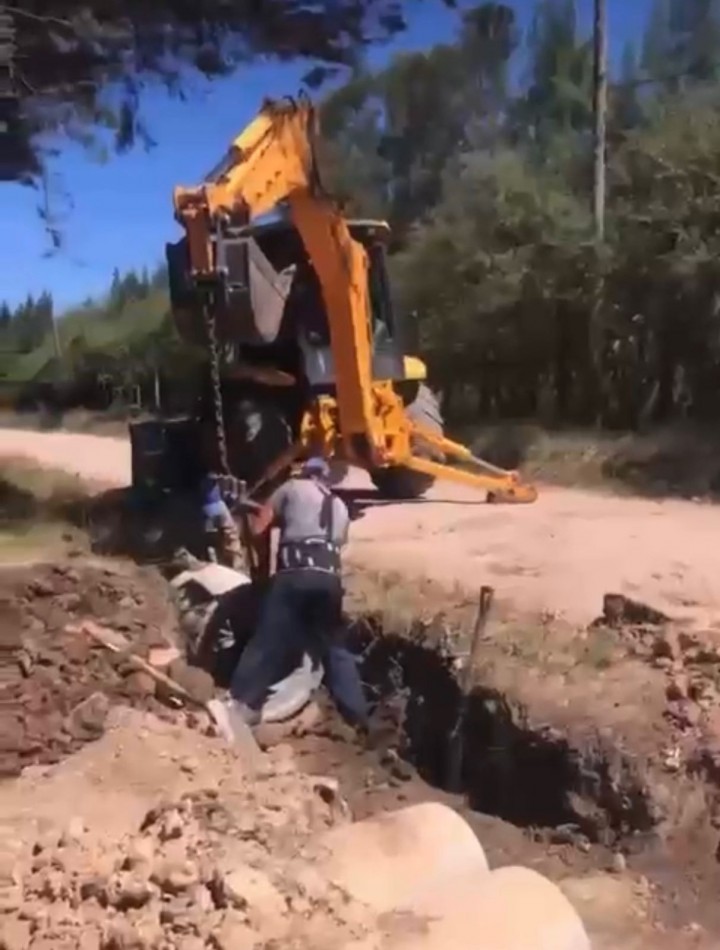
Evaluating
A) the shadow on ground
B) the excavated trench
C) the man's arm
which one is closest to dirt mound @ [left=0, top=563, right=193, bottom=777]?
the man's arm

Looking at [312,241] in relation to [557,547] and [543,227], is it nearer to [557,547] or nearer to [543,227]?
[557,547]

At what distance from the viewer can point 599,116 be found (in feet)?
49.8

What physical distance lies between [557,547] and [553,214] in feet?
24.7

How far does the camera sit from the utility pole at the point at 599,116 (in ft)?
47.6

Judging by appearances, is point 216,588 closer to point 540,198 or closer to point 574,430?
point 574,430

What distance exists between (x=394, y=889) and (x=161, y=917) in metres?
0.81

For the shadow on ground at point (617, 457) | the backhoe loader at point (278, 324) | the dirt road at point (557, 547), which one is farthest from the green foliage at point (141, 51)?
the shadow on ground at point (617, 457)

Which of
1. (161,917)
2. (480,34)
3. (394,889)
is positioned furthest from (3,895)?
(480,34)

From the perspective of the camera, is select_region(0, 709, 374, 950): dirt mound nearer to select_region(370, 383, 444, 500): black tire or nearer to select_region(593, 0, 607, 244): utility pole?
select_region(370, 383, 444, 500): black tire

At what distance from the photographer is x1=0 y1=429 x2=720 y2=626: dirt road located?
801 cm

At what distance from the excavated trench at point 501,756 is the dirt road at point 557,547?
974 mm

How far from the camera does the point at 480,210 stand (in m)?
17.0

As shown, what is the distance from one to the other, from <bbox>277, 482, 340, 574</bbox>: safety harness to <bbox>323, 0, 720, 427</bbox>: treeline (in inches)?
280

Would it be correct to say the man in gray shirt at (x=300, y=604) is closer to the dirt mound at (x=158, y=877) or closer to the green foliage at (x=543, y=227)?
the dirt mound at (x=158, y=877)
